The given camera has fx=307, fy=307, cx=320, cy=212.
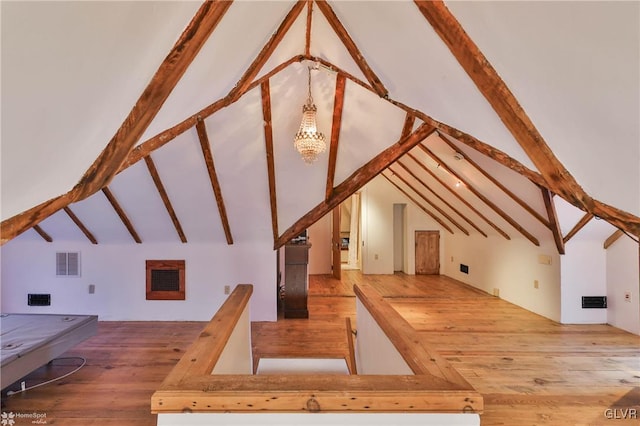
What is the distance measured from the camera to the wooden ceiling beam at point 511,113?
170 centimetres

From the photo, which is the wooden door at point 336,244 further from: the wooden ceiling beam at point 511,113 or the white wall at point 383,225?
the wooden ceiling beam at point 511,113

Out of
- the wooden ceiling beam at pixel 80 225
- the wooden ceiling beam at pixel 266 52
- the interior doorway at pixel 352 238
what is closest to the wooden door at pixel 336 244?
the interior doorway at pixel 352 238

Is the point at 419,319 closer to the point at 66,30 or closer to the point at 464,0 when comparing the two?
the point at 464,0

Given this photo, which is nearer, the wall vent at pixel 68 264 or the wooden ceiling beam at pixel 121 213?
the wooden ceiling beam at pixel 121 213

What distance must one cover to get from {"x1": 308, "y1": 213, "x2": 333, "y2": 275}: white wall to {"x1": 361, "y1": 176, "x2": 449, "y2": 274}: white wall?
42.7 inches

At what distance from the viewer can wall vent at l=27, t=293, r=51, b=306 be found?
210 inches

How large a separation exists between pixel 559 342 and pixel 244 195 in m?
5.00

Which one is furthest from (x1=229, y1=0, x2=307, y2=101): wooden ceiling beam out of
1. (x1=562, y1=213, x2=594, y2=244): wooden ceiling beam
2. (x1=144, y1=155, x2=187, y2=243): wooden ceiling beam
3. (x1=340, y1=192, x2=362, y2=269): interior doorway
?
(x1=340, y1=192, x2=362, y2=269): interior doorway

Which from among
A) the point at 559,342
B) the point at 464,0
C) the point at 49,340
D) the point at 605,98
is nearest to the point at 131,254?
the point at 49,340

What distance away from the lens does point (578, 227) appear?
187 inches

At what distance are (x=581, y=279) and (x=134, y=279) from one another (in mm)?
7592

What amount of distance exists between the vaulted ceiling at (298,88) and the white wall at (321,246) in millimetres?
5677

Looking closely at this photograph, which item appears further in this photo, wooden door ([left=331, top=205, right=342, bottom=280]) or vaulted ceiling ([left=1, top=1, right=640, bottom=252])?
wooden door ([left=331, top=205, right=342, bottom=280])

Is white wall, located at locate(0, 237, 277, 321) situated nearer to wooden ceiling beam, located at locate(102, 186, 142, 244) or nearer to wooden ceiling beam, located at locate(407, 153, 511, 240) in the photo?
wooden ceiling beam, located at locate(102, 186, 142, 244)
